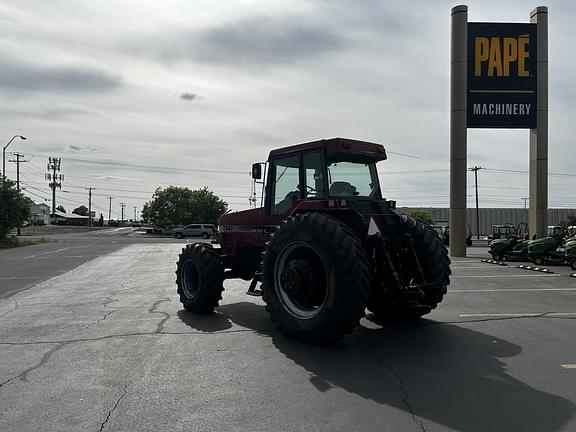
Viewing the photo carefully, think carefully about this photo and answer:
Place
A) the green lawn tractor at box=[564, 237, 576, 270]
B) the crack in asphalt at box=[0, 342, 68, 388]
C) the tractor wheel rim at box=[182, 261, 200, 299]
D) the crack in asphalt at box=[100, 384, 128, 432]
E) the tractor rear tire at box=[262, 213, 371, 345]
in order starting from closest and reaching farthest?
the crack in asphalt at box=[100, 384, 128, 432]
the crack in asphalt at box=[0, 342, 68, 388]
the tractor rear tire at box=[262, 213, 371, 345]
the tractor wheel rim at box=[182, 261, 200, 299]
the green lawn tractor at box=[564, 237, 576, 270]

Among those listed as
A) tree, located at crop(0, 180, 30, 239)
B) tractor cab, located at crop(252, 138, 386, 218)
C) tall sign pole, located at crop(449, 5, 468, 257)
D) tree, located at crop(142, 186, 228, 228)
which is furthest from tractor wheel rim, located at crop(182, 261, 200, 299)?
tree, located at crop(142, 186, 228, 228)

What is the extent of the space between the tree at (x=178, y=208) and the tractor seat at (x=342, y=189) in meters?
64.5

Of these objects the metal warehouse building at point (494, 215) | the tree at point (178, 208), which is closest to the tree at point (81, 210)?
the tree at point (178, 208)

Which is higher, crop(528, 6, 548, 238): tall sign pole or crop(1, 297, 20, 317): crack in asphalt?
crop(528, 6, 548, 238): tall sign pole

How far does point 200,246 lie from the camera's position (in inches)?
364

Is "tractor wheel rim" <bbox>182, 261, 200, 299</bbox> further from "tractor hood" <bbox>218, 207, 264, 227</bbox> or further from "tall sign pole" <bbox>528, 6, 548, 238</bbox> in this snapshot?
"tall sign pole" <bbox>528, 6, 548, 238</bbox>

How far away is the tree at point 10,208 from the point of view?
34.5 metres

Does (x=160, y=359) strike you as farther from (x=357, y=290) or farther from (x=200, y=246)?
(x=200, y=246)

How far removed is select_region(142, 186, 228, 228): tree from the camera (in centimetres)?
7100

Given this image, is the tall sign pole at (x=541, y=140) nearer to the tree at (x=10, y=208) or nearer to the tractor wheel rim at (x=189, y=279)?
the tractor wheel rim at (x=189, y=279)

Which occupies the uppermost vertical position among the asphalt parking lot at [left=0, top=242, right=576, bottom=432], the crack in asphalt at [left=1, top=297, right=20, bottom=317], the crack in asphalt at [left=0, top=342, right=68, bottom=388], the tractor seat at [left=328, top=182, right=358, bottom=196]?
the tractor seat at [left=328, top=182, right=358, bottom=196]

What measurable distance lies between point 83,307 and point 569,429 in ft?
26.8

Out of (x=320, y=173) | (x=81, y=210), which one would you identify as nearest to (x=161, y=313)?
(x=320, y=173)

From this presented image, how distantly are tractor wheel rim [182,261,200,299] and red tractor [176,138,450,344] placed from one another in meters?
0.17
